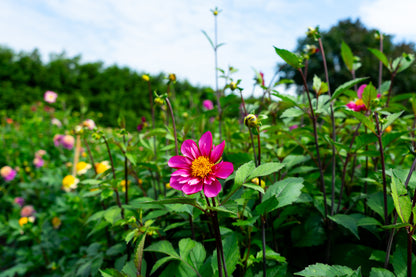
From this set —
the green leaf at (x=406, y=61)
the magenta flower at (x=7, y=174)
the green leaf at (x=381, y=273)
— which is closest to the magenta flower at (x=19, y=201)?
the magenta flower at (x=7, y=174)

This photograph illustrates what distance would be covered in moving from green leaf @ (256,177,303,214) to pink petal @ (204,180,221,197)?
0.17 m

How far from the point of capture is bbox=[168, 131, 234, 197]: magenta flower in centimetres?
60

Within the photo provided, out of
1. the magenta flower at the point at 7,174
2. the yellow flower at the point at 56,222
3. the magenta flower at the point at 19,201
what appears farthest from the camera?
the magenta flower at the point at 7,174

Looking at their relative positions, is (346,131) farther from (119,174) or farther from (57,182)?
(57,182)

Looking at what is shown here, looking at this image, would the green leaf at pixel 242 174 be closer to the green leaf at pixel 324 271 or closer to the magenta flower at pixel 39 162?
the green leaf at pixel 324 271

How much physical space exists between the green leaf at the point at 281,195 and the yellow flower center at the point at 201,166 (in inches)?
6.8

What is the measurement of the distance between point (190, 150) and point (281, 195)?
0.28m

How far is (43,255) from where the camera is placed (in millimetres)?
1772

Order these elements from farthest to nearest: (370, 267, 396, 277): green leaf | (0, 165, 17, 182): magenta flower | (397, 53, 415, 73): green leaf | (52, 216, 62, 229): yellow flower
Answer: (0, 165, 17, 182): magenta flower → (52, 216, 62, 229): yellow flower → (397, 53, 415, 73): green leaf → (370, 267, 396, 277): green leaf

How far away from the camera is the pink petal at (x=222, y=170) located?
0.60 m

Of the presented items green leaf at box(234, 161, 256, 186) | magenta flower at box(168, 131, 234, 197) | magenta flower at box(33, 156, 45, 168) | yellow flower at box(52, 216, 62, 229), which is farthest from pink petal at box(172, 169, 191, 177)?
magenta flower at box(33, 156, 45, 168)

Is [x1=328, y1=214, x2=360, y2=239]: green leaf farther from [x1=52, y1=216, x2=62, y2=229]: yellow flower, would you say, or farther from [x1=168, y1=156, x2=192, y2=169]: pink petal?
[x1=52, y1=216, x2=62, y2=229]: yellow flower

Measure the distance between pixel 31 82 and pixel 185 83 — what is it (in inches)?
212

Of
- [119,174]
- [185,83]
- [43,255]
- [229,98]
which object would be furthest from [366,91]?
[185,83]
